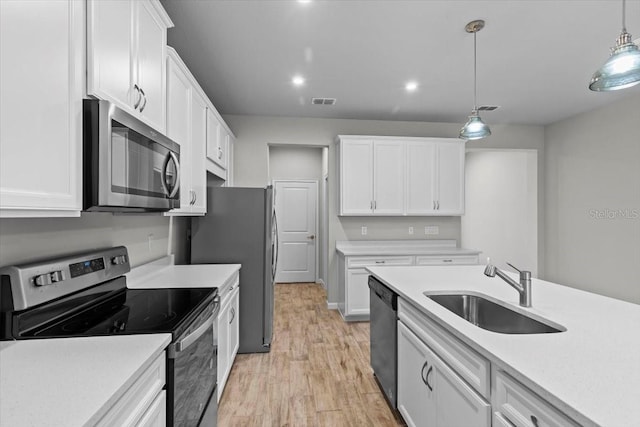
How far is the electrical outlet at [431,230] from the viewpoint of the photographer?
15.5 feet

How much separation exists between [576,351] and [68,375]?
150cm

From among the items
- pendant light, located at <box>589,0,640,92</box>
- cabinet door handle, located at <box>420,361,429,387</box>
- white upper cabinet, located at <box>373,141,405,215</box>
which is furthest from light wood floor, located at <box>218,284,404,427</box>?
pendant light, located at <box>589,0,640,92</box>

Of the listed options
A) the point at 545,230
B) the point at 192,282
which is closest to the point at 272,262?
the point at 192,282

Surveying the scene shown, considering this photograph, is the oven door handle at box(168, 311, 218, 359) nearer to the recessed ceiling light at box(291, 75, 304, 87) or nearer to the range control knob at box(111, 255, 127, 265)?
the range control knob at box(111, 255, 127, 265)

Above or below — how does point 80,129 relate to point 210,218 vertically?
above

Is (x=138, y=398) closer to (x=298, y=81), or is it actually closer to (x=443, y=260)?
(x=298, y=81)

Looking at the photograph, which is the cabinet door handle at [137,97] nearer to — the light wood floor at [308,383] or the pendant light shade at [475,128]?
the light wood floor at [308,383]

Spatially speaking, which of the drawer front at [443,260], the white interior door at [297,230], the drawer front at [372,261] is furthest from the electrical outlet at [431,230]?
the white interior door at [297,230]

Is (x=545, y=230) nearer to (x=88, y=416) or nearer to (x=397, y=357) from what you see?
(x=397, y=357)

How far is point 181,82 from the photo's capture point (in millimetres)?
2229

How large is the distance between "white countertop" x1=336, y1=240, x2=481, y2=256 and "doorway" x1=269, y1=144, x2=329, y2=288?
1.78 meters

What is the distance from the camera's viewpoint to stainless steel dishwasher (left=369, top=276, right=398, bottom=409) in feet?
Answer: 6.70

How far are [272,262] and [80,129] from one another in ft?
7.10

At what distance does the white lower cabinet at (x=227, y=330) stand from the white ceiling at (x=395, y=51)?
1870 millimetres
